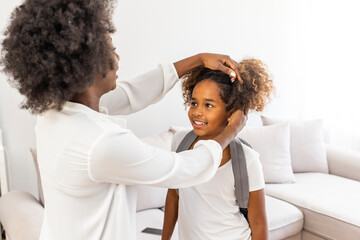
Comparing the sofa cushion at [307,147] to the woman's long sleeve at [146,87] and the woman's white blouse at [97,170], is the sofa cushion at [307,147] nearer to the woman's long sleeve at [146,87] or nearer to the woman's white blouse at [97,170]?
the woman's long sleeve at [146,87]

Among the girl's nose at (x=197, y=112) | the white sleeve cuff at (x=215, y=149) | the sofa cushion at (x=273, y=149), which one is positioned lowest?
the sofa cushion at (x=273, y=149)

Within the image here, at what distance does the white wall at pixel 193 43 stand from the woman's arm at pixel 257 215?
1396mm

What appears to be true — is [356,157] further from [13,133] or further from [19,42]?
[19,42]

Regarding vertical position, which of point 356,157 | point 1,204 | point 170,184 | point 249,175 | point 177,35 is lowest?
point 356,157

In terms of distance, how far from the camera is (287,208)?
6.78 feet

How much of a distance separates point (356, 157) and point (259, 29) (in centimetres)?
132

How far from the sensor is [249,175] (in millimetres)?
1207

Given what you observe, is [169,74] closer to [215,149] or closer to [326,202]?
[215,149]

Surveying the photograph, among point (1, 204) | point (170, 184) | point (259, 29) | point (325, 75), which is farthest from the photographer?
point (325, 75)

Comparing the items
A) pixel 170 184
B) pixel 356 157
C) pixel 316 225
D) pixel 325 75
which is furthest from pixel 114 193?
pixel 325 75

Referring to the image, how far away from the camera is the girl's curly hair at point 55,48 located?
72 cm

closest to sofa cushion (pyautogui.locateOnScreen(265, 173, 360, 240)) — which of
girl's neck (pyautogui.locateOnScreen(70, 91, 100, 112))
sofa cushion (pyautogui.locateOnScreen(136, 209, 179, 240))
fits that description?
sofa cushion (pyautogui.locateOnScreen(136, 209, 179, 240))

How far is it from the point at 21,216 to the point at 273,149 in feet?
5.45

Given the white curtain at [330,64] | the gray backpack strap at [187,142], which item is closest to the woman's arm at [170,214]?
the gray backpack strap at [187,142]
